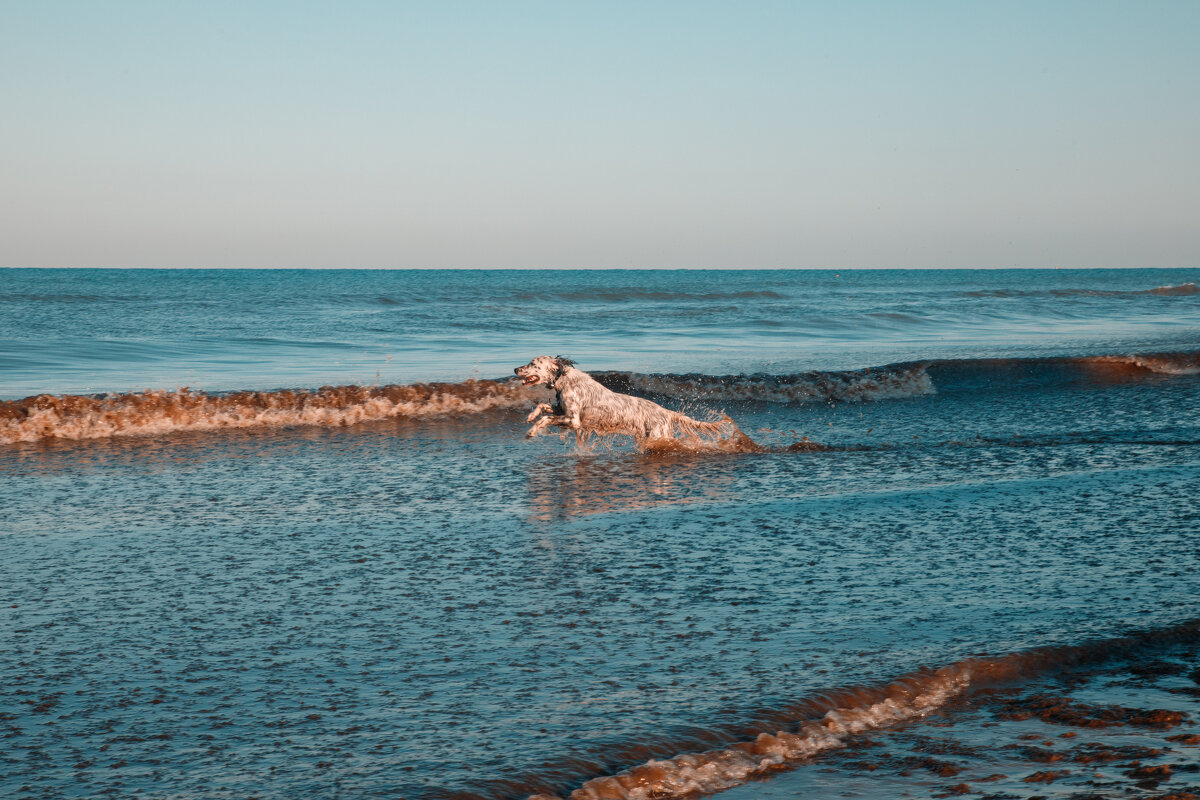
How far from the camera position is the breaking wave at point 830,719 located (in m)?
3.80

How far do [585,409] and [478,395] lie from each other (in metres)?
4.88

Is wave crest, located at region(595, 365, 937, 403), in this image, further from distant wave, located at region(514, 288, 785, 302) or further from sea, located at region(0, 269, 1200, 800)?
distant wave, located at region(514, 288, 785, 302)

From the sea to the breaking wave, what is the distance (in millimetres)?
16

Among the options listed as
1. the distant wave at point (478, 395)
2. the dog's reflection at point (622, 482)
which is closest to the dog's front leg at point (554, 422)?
the dog's reflection at point (622, 482)

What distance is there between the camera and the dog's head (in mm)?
11320

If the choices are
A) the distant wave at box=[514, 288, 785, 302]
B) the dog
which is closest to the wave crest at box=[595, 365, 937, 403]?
the dog

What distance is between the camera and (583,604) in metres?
5.88

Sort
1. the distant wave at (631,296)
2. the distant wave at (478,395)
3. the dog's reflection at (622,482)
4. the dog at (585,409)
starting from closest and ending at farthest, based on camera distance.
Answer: the dog's reflection at (622,482), the dog at (585,409), the distant wave at (478,395), the distant wave at (631,296)

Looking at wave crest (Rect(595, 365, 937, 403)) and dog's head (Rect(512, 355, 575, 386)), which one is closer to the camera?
dog's head (Rect(512, 355, 575, 386))

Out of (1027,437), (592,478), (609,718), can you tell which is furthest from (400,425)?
(609,718)

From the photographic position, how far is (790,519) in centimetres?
809

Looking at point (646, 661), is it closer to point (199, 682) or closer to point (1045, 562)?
point (199, 682)

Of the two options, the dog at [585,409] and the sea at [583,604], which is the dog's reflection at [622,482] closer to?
the sea at [583,604]

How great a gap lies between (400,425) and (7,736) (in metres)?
10.0
